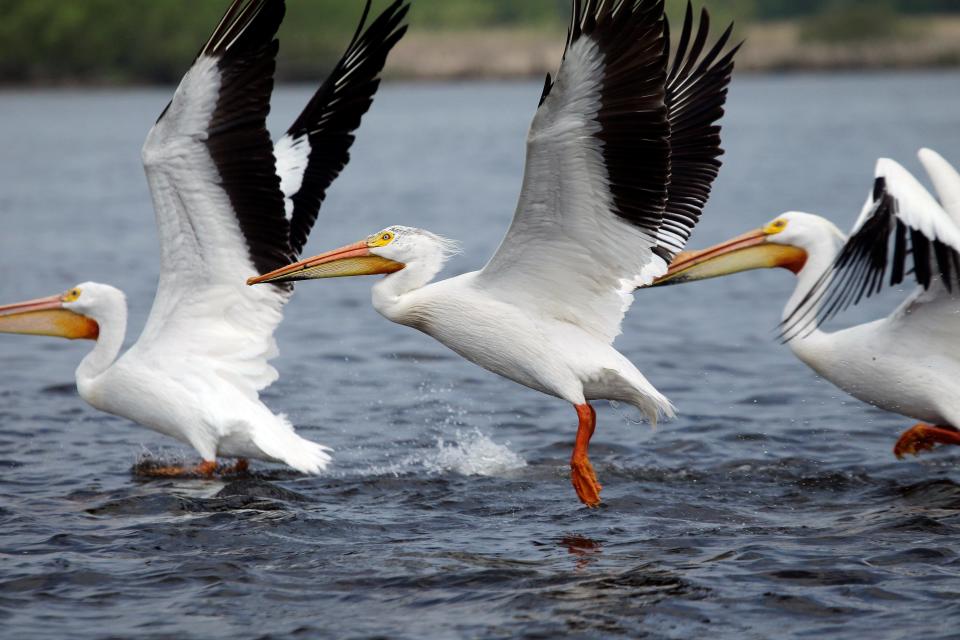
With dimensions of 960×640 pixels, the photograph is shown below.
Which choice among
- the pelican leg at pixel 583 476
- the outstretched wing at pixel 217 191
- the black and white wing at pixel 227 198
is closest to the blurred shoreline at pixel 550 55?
the black and white wing at pixel 227 198

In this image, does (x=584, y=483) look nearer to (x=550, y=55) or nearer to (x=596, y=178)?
(x=596, y=178)

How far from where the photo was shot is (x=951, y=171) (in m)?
6.79

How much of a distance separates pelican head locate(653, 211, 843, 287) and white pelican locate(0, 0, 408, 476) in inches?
77.1

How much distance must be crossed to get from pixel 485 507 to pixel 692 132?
2423mm

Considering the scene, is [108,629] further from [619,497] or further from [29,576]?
[619,497]

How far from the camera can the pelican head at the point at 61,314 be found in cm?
754

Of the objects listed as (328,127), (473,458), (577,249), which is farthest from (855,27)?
(577,249)

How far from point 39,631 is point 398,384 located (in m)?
4.78

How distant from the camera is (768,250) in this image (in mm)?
7262

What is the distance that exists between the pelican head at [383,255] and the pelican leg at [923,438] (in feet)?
8.32

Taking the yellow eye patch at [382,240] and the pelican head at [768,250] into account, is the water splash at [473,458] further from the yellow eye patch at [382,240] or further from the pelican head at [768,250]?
the yellow eye patch at [382,240]

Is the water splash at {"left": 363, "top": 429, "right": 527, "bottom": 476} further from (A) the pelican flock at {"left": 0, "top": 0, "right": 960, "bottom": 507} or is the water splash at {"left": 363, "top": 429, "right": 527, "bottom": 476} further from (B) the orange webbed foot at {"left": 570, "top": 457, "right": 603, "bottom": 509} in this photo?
(B) the orange webbed foot at {"left": 570, "top": 457, "right": 603, "bottom": 509}

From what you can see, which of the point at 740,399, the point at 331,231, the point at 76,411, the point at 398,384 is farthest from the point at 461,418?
the point at 331,231

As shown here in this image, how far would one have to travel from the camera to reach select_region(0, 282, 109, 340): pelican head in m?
7.54
